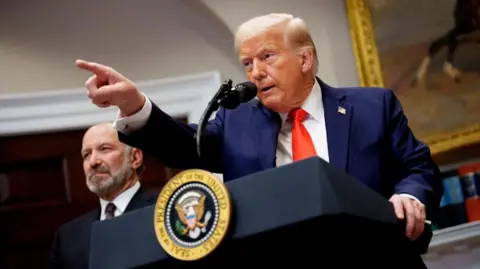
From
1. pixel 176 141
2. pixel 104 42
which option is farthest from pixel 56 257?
pixel 176 141

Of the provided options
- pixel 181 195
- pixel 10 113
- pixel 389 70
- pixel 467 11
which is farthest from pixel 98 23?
pixel 181 195

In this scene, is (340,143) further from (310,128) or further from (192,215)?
(192,215)

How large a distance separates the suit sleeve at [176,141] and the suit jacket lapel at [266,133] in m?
0.09

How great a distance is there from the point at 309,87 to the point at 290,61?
8 cm

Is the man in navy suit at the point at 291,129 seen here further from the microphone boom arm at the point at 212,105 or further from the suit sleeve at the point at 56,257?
the suit sleeve at the point at 56,257

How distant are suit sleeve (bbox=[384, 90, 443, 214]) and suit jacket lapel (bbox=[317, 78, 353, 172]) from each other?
0.09 meters

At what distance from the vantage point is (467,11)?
8.63ft

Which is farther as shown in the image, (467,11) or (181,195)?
(467,11)

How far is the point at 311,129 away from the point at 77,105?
1821 mm

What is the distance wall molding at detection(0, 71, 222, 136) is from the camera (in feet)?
9.38

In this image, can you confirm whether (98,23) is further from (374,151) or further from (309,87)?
(374,151)

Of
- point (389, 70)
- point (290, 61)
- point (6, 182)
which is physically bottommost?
point (6, 182)

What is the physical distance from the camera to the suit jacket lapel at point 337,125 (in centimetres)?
123

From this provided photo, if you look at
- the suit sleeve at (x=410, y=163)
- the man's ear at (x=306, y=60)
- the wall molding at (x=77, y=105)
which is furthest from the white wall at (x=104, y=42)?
the suit sleeve at (x=410, y=163)
